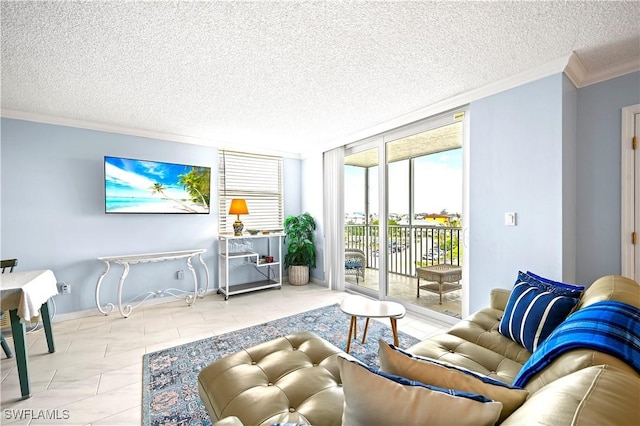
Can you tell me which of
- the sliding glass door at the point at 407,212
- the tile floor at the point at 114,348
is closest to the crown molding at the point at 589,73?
the sliding glass door at the point at 407,212

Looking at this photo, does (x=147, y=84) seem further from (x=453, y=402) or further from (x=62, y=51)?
(x=453, y=402)

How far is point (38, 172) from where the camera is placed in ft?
10.4

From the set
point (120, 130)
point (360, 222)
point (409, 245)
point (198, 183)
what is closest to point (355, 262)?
point (360, 222)

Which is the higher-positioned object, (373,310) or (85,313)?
(373,310)

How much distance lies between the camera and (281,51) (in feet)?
6.53

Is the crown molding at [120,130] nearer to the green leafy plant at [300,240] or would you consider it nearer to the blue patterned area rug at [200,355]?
the green leafy plant at [300,240]

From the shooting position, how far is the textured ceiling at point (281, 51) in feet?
5.27

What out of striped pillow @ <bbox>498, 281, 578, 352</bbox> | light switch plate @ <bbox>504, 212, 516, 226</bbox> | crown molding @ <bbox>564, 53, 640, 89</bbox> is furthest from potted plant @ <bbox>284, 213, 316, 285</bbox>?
crown molding @ <bbox>564, 53, 640, 89</bbox>

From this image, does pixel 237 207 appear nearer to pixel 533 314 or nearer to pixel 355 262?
pixel 355 262

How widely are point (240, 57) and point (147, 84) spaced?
A: 3.43 feet

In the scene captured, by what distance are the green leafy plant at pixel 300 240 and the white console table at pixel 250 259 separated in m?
0.22

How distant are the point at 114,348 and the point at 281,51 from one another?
3.02 metres

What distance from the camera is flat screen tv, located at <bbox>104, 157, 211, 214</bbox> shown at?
11.5 ft

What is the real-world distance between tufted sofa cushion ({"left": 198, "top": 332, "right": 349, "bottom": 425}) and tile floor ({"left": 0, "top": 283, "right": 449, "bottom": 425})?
0.82m
